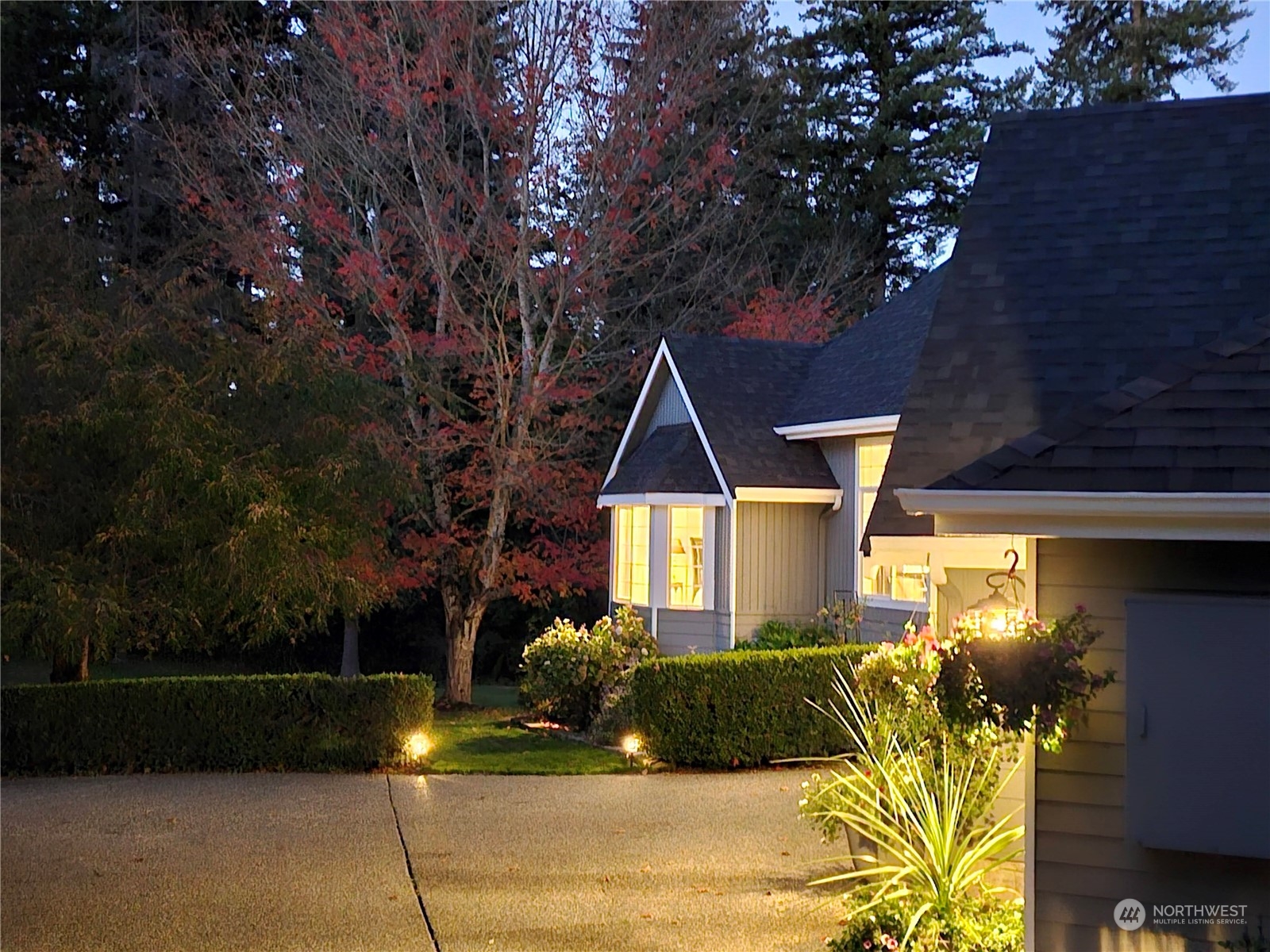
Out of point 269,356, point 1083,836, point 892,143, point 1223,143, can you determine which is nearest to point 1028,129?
point 1223,143

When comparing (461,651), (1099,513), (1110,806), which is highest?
(1099,513)

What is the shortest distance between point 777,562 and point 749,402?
2.51 metres

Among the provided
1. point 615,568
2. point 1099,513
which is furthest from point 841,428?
point 1099,513

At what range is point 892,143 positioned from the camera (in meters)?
32.0

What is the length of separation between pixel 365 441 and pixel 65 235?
459 cm

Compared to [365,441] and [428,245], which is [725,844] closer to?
[365,441]

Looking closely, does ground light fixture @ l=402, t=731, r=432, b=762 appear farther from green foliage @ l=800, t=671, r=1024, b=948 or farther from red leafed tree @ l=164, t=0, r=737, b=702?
green foliage @ l=800, t=671, r=1024, b=948

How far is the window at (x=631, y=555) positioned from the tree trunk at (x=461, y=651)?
8.50ft

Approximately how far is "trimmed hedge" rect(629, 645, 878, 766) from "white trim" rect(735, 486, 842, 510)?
15.0ft

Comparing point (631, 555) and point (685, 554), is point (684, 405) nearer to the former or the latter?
point (685, 554)

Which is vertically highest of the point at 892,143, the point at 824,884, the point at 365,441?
the point at 892,143

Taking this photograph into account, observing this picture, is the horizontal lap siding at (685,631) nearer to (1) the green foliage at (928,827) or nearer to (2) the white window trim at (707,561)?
(2) the white window trim at (707,561)

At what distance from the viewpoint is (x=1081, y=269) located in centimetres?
795

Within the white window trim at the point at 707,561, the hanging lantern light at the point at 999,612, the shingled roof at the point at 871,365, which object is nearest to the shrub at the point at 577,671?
the white window trim at the point at 707,561
